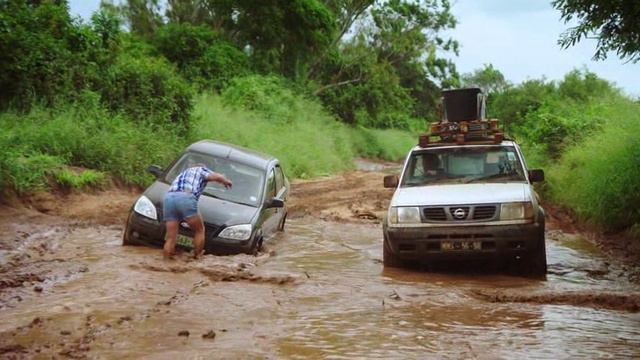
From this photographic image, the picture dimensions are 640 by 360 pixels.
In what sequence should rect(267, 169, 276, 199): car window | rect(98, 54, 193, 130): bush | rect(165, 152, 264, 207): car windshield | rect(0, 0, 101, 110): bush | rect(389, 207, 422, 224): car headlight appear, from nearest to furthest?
rect(389, 207, 422, 224): car headlight < rect(165, 152, 264, 207): car windshield < rect(267, 169, 276, 199): car window < rect(0, 0, 101, 110): bush < rect(98, 54, 193, 130): bush

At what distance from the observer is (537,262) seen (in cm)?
878

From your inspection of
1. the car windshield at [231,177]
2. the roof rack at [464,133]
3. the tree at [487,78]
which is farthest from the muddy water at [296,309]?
the tree at [487,78]

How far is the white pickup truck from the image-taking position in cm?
830

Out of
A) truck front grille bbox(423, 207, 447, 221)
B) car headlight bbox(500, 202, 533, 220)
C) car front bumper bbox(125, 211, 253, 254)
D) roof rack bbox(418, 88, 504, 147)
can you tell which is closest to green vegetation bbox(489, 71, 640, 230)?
roof rack bbox(418, 88, 504, 147)

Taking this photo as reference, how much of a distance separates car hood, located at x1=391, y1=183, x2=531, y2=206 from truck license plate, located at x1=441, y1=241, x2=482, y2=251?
0.44 metres

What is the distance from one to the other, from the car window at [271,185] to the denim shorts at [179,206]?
1983mm

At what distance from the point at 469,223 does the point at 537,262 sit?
108cm

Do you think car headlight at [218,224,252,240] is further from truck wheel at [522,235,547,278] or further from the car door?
truck wheel at [522,235,547,278]

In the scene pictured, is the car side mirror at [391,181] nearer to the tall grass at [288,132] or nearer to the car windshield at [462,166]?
the car windshield at [462,166]

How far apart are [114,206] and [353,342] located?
8.97m

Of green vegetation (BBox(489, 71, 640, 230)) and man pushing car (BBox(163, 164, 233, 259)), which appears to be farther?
green vegetation (BBox(489, 71, 640, 230))

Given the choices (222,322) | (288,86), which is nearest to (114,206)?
(222,322)

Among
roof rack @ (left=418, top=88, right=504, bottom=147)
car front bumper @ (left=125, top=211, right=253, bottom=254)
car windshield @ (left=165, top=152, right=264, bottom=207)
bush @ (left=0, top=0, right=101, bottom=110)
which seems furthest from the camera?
bush @ (left=0, top=0, right=101, bottom=110)

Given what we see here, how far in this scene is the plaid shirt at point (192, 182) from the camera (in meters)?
8.84
